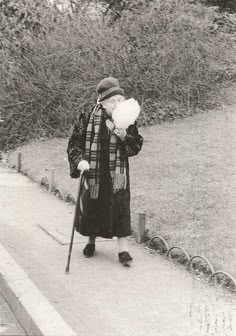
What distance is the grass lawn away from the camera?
666 centimetres

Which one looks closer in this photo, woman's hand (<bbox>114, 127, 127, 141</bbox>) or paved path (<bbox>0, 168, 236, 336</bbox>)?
paved path (<bbox>0, 168, 236, 336</bbox>)

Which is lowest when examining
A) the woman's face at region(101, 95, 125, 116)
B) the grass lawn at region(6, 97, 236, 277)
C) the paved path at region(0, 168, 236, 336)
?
the paved path at region(0, 168, 236, 336)

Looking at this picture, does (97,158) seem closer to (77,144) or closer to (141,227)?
(77,144)

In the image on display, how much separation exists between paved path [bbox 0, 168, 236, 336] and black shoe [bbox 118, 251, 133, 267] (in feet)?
0.19

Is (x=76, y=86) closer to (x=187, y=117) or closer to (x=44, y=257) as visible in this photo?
(x=187, y=117)

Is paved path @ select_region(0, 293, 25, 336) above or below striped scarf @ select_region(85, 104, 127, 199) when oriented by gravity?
below

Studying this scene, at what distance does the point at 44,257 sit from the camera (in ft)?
20.4

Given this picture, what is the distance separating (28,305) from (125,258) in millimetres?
1530

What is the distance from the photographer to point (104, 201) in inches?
233

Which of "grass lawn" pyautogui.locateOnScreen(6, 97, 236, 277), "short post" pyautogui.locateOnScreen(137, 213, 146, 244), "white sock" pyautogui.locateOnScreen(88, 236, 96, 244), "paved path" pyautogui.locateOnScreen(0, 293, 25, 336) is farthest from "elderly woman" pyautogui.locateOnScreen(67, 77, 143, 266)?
"paved path" pyautogui.locateOnScreen(0, 293, 25, 336)

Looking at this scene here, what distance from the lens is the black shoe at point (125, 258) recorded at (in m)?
5.94

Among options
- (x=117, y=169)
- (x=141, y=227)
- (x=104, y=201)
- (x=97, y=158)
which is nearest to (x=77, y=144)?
(x=97, y=158)

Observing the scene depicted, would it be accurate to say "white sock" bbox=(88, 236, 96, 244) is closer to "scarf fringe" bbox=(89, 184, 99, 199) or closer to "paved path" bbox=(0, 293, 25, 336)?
"scarf fringe" bbox=(89, 184, 99, 199)

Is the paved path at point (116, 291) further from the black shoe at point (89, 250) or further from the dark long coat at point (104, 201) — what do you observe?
the dark long coat at point (104, 201)
